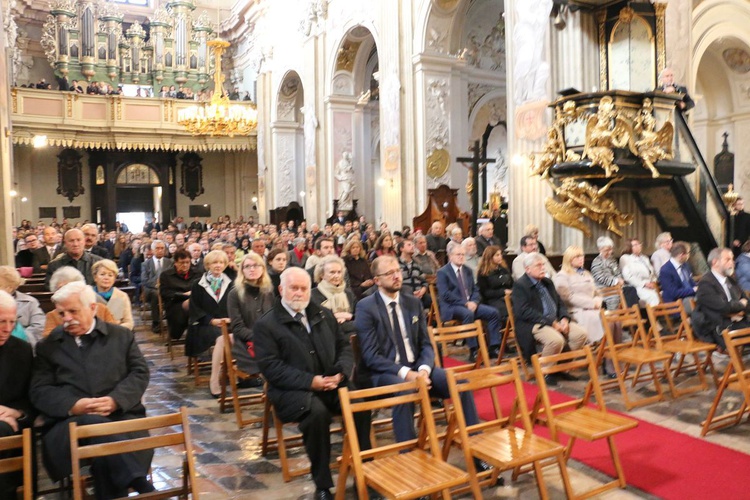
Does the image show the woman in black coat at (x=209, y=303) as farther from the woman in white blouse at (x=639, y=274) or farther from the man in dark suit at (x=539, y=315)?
the woman in white blouse at (x=639, y=274)

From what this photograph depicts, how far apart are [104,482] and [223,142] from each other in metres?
22.9

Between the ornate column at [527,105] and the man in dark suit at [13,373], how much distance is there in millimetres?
7691

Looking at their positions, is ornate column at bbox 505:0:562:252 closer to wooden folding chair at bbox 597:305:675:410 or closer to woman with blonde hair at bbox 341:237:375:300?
woman with blonde hair at bbox 341:237:375:300

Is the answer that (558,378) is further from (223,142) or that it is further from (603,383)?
(223,142)

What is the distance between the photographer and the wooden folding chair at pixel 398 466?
281 centimetres

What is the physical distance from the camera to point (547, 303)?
5.95 metres

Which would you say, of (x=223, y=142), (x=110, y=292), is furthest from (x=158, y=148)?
(x=110, y=292)

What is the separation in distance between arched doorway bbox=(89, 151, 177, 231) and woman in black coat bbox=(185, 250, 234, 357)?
69.0 feet

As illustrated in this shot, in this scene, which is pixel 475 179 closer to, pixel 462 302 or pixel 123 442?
pixel 462 302

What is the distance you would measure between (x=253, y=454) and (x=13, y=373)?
65.1 inches

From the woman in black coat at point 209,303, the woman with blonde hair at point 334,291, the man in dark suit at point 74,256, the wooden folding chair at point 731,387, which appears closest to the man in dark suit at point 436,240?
the woman with blonde hair at point 334,291

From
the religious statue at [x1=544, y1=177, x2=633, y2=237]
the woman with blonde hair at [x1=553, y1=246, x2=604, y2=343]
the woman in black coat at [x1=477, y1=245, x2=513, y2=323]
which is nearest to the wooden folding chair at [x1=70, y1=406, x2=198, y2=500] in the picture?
the woman with blonde hair at [x1=553, y1=246, x2=604, y2=343]

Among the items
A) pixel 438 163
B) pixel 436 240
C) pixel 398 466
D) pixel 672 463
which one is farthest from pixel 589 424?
pixel 438 163

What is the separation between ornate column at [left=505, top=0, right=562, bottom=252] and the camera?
9648 mm
